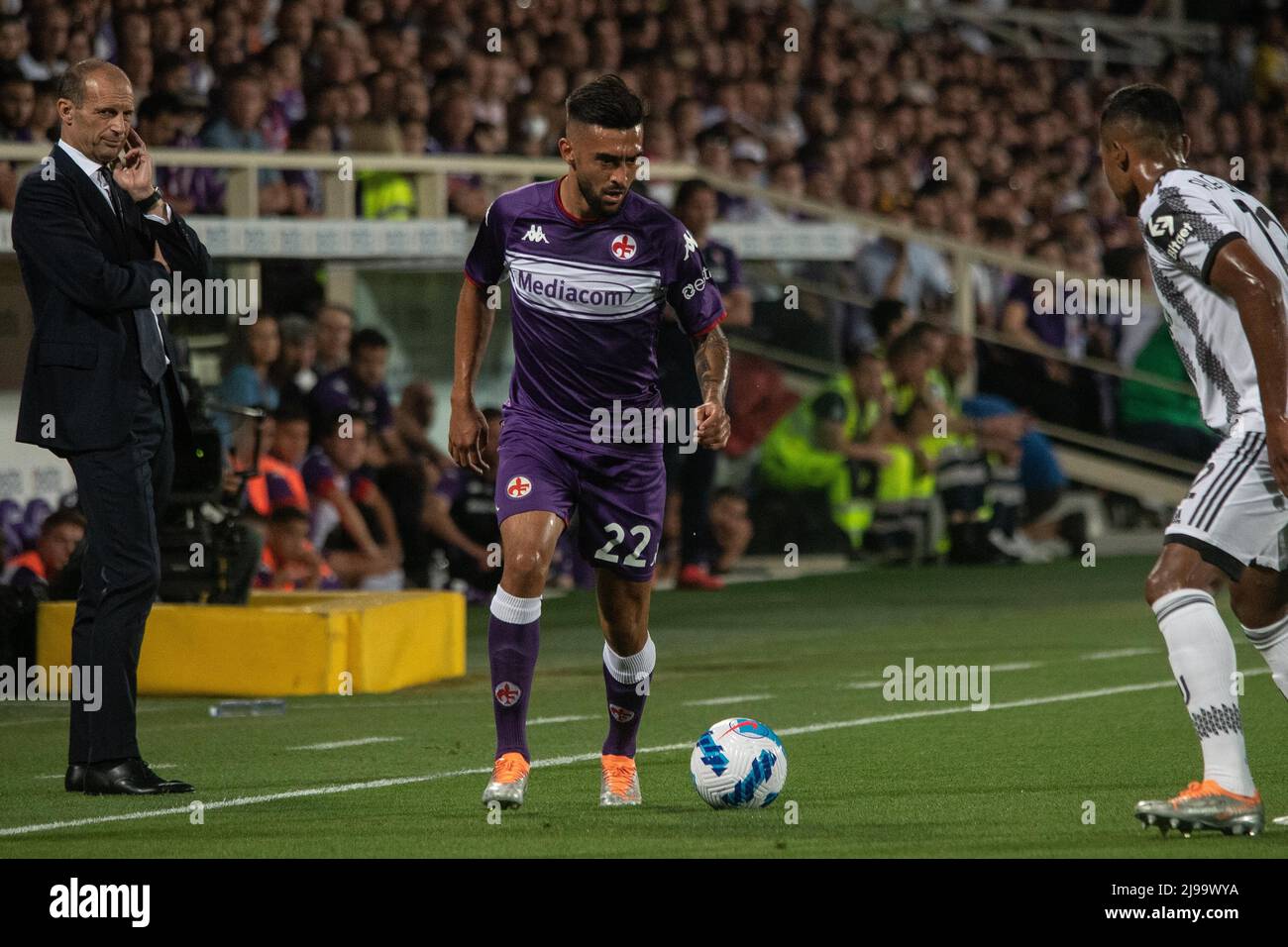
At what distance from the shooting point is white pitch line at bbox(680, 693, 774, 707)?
10.8 m

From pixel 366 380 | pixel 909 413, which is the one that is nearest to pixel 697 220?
pixel 366 380

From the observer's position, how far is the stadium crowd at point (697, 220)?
48.8 feet

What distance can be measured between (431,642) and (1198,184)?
6.13 m

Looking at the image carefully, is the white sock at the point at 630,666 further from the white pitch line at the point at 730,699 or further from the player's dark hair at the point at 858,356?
the player's dark hair at the point at 858,356

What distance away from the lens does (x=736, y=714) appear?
412 inches

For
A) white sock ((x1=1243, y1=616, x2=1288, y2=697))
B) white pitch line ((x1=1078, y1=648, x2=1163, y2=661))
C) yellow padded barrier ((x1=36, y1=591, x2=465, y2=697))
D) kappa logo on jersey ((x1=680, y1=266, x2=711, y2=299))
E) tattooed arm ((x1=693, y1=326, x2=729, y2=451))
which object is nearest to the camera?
white sock ((x1=1243, y1=616, x2=1288, y2=697))

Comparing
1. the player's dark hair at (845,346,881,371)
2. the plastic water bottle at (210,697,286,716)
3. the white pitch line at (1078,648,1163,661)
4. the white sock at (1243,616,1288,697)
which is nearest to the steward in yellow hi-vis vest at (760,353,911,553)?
the player's dark hair at (845,346,881,371)

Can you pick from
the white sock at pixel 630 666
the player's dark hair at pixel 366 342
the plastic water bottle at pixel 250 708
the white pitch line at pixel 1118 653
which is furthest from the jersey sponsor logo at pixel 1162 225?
the player's dark hair at pixel 366 342

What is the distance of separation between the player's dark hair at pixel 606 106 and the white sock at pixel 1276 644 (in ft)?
8.44

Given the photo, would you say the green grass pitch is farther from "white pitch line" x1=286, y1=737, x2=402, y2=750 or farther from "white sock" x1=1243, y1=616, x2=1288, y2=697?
"white sock" x1=1243, y1=616, x2=1288, y2=697

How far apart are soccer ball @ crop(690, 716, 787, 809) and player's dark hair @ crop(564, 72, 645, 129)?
2019 millimetres

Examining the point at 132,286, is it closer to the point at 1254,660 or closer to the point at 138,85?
the point at 1254,660

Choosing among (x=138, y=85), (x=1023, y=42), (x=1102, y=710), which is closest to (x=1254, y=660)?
(x=1102, y=710)

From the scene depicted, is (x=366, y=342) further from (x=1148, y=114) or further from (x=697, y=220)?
(x=1148, y=114)
